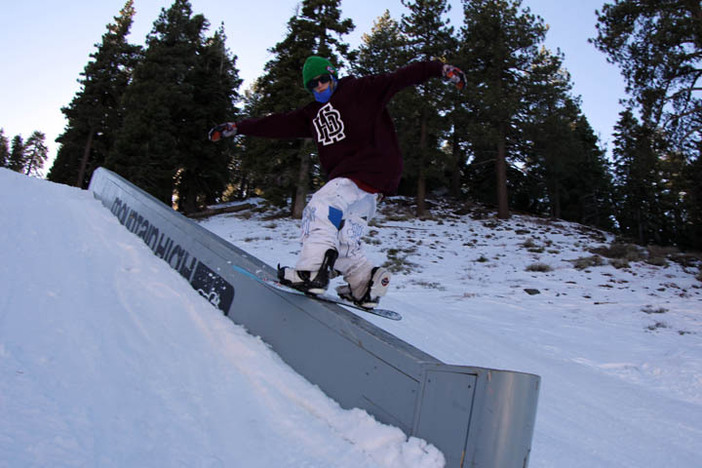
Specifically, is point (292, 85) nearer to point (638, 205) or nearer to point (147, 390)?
point (147, 390)

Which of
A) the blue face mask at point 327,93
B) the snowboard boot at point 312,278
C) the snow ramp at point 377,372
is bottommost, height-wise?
the snow ramp at point 377,372

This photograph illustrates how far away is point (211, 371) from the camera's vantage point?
7.36 ft

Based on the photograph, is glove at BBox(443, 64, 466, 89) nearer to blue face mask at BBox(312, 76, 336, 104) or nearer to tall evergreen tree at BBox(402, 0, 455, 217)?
blue face mask at BBox(312, 76, 336, 104)

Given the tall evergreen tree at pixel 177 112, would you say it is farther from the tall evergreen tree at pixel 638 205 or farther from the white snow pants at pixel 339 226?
the tall evergreen tree at pixel 638 205

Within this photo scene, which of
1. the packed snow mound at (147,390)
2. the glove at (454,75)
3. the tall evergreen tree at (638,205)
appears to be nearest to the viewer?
the packed snow mound at (147,390)

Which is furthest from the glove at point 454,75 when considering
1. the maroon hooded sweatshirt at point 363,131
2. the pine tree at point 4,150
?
the pine tree at point 4,150

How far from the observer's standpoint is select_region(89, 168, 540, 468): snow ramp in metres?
1.58

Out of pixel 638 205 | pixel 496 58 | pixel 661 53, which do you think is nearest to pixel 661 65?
pixel 661 53

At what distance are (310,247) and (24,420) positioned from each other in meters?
1.51

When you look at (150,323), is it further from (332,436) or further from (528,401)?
(528,401)

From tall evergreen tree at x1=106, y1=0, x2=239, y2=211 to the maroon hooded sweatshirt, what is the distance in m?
17.3

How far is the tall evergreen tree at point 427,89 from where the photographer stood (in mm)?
20172

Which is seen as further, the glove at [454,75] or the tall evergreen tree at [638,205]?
the tall evergreen tree at [638,205]

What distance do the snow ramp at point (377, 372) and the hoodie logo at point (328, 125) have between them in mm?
991
